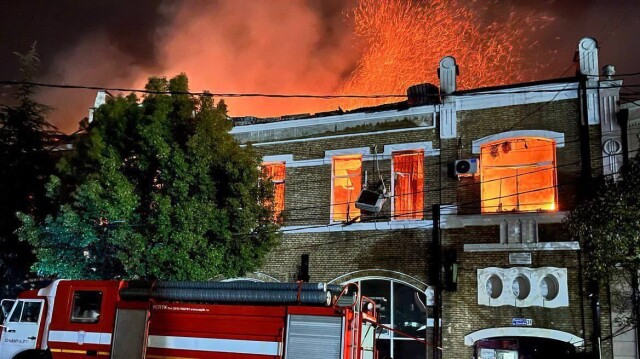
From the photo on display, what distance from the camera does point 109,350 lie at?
12586 millimetres

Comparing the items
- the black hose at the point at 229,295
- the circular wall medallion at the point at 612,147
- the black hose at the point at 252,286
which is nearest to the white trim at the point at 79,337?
the black hose at the point at 229,295

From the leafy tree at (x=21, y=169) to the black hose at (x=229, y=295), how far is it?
817cm

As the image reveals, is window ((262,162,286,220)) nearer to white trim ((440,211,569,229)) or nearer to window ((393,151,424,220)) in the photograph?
window ((393,151,424,220))

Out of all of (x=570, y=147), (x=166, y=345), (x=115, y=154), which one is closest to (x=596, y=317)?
(x=570, y=147)

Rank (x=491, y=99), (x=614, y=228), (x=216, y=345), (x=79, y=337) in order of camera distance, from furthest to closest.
A: (x=491, y=99) < (x=79, y=337) < (x=614, y=228) < (x=216, y=345)

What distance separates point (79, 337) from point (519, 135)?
12487mm

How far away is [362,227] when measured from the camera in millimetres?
18125

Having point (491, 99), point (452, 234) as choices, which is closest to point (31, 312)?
point (452, 234)

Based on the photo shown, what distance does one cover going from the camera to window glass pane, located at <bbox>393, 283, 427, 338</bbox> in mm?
17094

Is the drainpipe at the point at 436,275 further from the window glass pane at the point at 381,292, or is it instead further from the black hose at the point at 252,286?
the black hose at the point at 252,286

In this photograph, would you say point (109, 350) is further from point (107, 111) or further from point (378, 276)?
point (378, 276)

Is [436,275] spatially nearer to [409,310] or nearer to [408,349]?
[409,310]

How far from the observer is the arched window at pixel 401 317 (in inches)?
671

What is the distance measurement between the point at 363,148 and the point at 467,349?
6713mm
